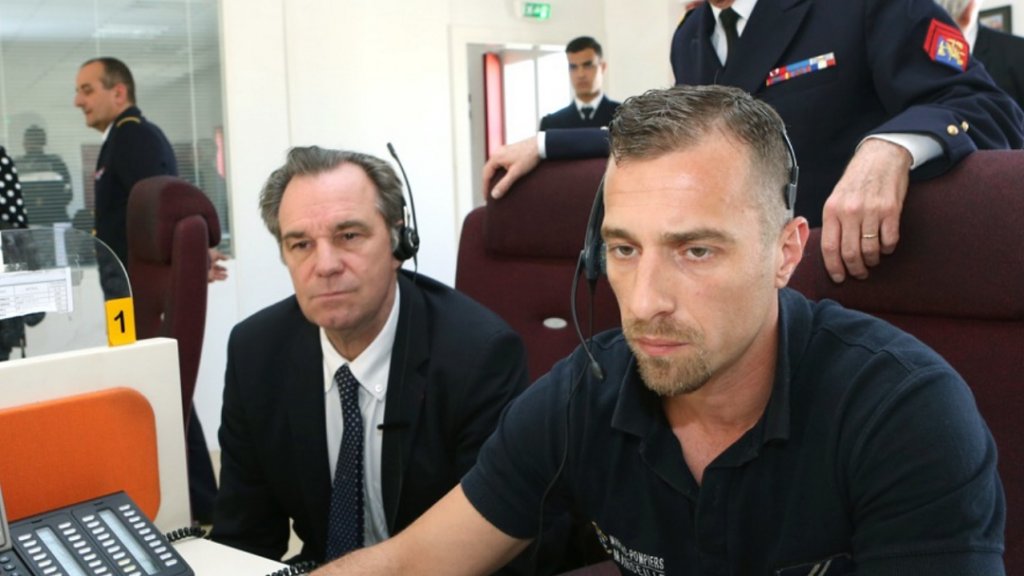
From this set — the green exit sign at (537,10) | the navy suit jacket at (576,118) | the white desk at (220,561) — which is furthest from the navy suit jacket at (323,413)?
the green exit sign at (537,10)

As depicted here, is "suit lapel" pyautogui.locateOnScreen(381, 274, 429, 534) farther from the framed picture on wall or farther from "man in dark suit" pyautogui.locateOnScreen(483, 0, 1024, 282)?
the framed picture on wall

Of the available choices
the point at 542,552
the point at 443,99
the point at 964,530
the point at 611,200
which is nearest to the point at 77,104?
the point at 443,99

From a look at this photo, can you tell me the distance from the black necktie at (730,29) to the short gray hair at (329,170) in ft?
2.14

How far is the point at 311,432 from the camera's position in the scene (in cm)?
161

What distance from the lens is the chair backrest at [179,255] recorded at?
2.47 m

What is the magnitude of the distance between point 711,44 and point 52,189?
3186 millimetres

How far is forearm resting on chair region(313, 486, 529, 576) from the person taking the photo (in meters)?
1.15

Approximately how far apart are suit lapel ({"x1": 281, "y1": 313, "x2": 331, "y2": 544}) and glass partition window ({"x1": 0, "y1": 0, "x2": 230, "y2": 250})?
112 inches

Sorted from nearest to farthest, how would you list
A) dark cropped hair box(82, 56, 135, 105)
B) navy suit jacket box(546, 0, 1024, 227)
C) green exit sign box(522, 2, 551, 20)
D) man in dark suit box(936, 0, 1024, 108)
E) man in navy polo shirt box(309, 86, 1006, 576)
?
1. man in navy polo shirt box(309, 86, 1006, 576)
2. navy suit jacket box(546, 0, 1024, 227)
3. man in dark suit box(936, 0, 1024, 108)
4. dark cropped hair box(82, 56, 135, 105)
5. green exit sign box(522, 2, 551, 20)

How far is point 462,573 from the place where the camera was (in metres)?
1.16

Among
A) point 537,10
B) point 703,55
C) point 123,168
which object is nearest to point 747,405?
point 703,55

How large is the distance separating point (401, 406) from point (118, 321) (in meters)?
0.47

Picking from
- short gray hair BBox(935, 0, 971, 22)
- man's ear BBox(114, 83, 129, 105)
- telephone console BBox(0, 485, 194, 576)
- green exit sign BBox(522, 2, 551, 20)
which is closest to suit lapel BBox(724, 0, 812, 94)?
short gray hair BBox(935, 0, 971, 22)

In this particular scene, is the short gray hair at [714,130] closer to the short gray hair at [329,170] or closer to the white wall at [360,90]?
the short gray hair at [329,170]
